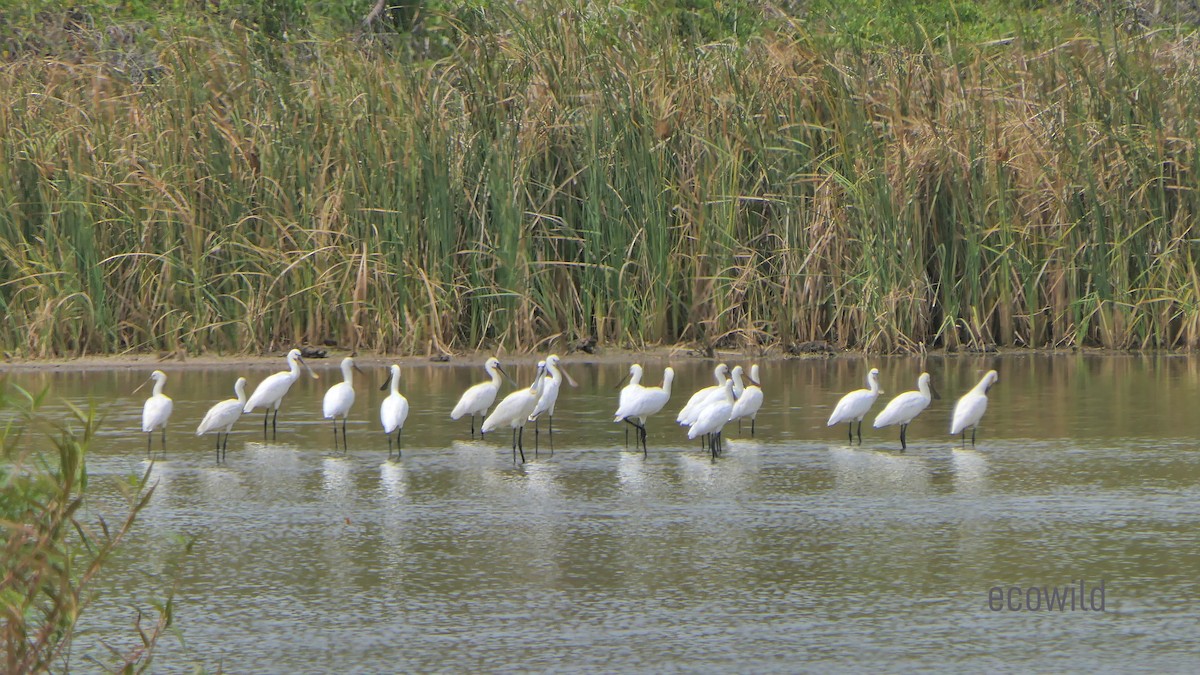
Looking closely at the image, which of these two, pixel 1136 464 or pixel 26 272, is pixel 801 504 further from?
pixel 26 272

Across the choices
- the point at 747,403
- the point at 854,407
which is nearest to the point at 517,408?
the point at 747,403

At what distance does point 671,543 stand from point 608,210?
25.1 feet

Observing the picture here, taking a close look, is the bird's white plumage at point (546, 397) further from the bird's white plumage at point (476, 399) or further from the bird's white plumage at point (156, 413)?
the bird's white plumage at point (156, 413)

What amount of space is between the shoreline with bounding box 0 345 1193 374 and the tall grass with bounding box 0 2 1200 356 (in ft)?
0.43

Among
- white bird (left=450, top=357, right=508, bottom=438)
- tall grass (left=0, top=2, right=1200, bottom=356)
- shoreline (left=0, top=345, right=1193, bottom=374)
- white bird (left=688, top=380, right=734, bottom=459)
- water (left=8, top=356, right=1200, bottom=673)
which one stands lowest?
water (left=8, top=356, right=1200, bottom=673)

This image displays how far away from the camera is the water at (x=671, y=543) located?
6.43 m

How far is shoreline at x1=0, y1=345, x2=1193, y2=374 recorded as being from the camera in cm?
1511

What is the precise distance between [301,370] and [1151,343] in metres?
6.91

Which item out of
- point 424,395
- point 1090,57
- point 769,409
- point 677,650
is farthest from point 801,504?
point 1090,57

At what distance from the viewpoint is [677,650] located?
6.36 meters

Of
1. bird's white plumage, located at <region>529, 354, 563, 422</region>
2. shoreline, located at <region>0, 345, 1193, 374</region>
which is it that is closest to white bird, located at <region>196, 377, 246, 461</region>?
bird's white plumage, located at <region>529, 354, 563, 422</region>

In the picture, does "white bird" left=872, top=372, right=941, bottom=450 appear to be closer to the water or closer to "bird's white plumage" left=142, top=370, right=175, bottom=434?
the water

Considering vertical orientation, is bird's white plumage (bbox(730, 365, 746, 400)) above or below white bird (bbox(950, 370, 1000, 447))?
above

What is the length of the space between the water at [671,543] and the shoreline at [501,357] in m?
2.19
